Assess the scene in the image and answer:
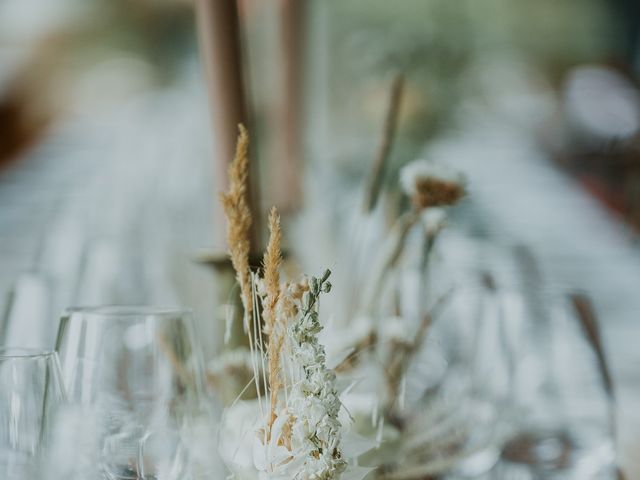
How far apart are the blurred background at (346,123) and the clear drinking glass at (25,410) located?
Result: 99 cm

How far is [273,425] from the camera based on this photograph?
404 mm

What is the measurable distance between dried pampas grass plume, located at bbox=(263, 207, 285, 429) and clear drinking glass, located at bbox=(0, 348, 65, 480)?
107 mm

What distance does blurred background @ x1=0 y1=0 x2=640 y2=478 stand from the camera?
1.43 metres

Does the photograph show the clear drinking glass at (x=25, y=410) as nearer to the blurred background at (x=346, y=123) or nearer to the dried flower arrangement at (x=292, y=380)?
the dried flower arrangement at (x=292, y=380)

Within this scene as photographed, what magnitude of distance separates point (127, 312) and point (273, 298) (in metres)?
0.12

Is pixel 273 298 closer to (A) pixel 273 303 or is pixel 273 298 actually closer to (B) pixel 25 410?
(A) pixel 273 303

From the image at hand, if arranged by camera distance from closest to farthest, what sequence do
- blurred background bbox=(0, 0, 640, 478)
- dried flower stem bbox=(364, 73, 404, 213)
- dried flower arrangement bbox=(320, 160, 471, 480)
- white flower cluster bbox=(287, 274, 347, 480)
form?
white flower cluster bbox=(287, 274, 347, 480)
dried flower arrangement bbox=(320, 160, 471, 480)
dried flower stem bbox=(364, 73, 404, 213)
blurred background bbox=(0, 0, 640, 478)

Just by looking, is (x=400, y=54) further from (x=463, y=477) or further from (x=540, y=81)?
(x=463, y=477)

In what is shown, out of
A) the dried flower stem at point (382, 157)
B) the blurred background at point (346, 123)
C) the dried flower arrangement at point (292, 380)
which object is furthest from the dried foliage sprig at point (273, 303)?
the blurred background at point (346, 123)

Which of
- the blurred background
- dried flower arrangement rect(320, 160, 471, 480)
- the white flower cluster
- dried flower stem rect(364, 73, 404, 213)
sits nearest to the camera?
the white flower cluster

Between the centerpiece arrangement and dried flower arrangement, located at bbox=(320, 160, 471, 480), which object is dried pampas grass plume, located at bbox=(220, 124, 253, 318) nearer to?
the centerpiece arrangement

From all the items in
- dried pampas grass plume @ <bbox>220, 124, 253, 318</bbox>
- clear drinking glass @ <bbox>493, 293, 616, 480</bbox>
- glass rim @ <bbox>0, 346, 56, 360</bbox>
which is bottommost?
clear drinking glass @ <bbox>493, 293, 616, 480</bbox>

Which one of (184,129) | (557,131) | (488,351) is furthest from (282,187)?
(488,351)

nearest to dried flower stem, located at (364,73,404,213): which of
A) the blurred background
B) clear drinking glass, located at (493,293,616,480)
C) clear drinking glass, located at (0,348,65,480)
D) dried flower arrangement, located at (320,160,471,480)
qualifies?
dried flower arrangement, located at (320,160,471,480)
